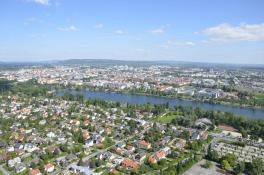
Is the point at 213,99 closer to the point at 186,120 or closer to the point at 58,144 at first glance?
the point at 186,120

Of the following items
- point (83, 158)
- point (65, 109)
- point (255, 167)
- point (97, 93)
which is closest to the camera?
point (255, 167)

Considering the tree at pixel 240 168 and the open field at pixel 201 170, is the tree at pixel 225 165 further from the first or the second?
the tree at pixel 240 168

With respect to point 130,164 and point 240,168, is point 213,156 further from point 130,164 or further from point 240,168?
point 130,164

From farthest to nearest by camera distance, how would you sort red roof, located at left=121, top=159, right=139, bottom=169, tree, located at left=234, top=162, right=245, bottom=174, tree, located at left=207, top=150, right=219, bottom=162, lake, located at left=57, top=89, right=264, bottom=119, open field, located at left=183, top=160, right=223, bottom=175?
lake, located at left=57, top=89, right=264, bottom=119 → tree, located at left=207, top=150, right=219, bottom=162 → red roof, located at left=121, top=159, right=139, bottom=169 → open field, located at left=183, top=160, right=223, bottom=175 → tree, located at left=234, top=162, right=245, bottom=174

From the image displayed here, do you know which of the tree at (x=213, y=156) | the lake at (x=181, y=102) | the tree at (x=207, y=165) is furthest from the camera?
the lake at (x=181, y=102)

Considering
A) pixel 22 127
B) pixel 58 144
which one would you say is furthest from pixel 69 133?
pixel 22 127

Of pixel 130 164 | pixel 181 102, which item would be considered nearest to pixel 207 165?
pixel 130 164

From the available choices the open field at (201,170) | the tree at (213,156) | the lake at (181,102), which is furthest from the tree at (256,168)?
the lake at (181,102)

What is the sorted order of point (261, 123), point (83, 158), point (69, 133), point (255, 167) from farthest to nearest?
point (261, 123)
point (69, 133)
point (83, 158)
point (255, 167)

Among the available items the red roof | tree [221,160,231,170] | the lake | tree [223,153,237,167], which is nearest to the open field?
tree [221,160,231,170]

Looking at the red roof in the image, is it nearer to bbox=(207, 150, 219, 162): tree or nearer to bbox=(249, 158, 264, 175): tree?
bbox=(207, 150, 219, 162): tree

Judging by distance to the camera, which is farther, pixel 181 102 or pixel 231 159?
pixel 181 102
